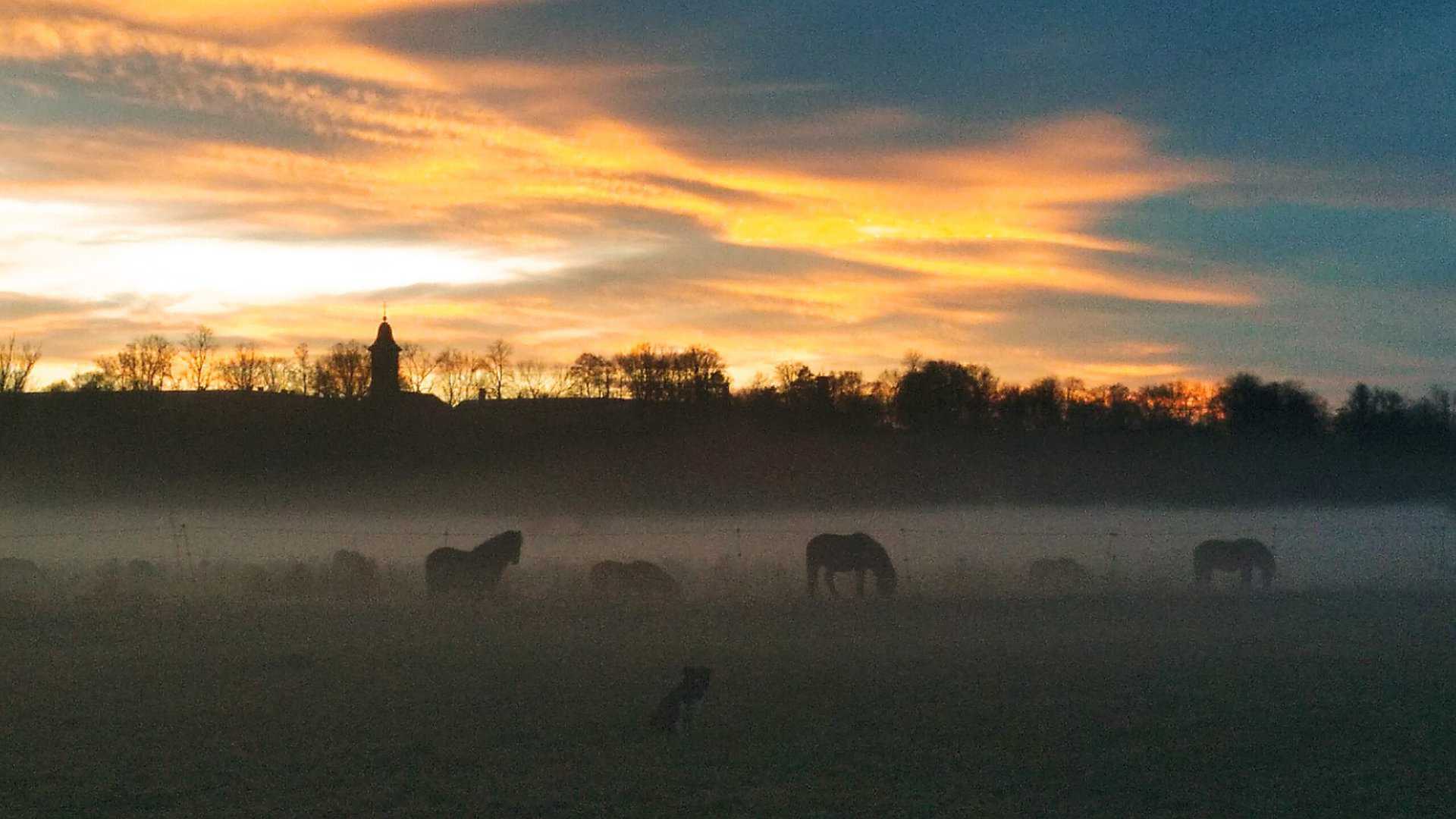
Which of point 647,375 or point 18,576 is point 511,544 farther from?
point 647,375

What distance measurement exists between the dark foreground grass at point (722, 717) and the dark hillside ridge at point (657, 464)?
3588cm

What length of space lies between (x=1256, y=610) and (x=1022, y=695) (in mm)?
11488

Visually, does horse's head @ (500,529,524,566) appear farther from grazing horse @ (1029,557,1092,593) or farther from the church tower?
the church tower

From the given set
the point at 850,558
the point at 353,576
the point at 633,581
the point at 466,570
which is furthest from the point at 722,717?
the point at 353,576

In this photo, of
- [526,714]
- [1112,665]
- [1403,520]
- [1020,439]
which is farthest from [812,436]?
[526,714]

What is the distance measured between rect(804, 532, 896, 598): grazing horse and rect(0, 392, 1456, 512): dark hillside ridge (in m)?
27.7

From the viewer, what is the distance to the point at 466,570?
80.0ft

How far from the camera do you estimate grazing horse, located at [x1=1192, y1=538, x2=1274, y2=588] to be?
29812 mm

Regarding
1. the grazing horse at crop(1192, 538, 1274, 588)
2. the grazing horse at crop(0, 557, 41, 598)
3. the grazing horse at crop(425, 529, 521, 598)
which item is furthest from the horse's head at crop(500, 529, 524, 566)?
the grazing horse at crop(1192, 538, 1274, 588)

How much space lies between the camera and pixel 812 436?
59.8m

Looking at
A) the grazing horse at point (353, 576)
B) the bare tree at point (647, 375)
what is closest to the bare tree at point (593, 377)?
the bare tree at point (647, 375)

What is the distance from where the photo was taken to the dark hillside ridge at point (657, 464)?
Result: 55.3 metres

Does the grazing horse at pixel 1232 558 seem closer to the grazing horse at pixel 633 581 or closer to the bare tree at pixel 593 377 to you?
the grazing horse at pixel 633 581

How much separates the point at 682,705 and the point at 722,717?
2.49 ft
